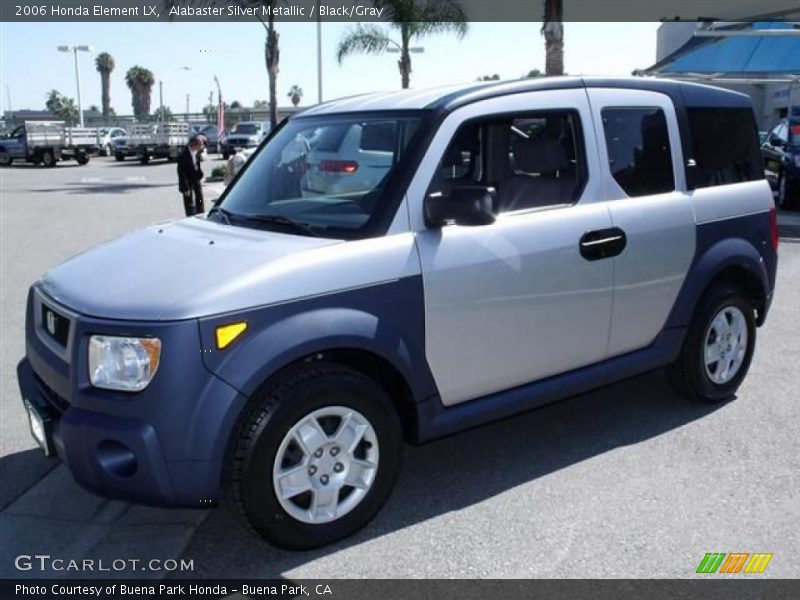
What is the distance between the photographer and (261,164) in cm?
459

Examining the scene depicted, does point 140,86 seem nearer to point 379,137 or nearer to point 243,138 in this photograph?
point 243,138

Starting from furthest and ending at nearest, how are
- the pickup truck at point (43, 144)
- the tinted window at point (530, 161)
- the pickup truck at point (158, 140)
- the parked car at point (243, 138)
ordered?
the pickup truck at point (158, 140), the parked car at point (243, 138), the pickup truck at point (43, 144), the tinted window at point (530, 161)

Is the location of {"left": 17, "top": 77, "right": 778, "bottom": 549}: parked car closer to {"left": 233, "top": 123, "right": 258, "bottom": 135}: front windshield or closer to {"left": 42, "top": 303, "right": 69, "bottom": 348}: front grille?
{"left": 42, "top": 303, "right": 69, "bottom": 348}: front grille

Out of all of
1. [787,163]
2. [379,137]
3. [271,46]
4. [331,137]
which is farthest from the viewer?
[271,46]

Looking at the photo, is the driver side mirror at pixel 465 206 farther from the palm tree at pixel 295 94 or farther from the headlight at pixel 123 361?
the palm tree at pixel 295 94

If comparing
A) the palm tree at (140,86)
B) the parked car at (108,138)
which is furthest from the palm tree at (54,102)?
the parked car at (108,138)

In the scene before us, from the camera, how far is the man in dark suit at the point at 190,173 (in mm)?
12594

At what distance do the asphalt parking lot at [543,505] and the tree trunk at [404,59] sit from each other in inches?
1106

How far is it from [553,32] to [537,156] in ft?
52.0

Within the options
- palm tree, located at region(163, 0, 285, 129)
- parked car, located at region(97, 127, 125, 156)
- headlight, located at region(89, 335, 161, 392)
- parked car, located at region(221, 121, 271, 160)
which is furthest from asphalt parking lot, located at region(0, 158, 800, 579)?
parked car, located at region(97, 127, 125, 156)

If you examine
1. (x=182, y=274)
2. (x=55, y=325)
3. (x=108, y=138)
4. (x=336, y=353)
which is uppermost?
(x=108, y=138)

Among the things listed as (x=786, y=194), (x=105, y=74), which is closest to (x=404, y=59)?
(x=786, y=194)

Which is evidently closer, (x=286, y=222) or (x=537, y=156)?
(x=286, y=222)

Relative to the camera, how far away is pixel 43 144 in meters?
38.2
